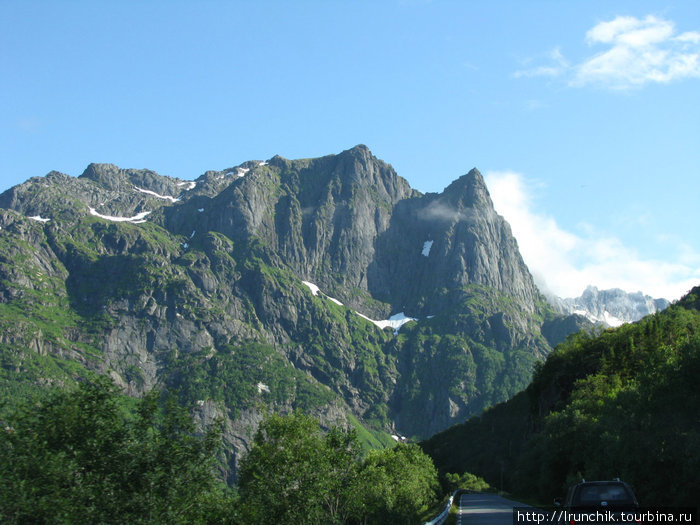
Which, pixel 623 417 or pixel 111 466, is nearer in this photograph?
pixel 111 466

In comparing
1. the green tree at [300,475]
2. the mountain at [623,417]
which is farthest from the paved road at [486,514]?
the green tree at [300,475]

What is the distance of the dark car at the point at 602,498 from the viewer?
22.2 metres

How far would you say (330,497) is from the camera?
169 ft

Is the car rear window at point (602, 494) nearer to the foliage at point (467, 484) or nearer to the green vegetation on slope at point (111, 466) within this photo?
the green vegetation on slope at point (111, 466)

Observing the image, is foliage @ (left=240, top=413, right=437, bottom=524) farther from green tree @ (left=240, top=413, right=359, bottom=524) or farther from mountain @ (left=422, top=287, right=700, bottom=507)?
mountain @ (left=422, top=287, right=700, bottom=507)

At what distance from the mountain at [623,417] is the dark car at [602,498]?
565 inches

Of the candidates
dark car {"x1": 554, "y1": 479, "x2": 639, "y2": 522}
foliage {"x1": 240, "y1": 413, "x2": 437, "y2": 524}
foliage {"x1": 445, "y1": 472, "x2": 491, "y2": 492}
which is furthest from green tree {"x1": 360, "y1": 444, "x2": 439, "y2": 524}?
dark car {"x1": 554, "y1": 479, "x2": 639, "y2": 522}

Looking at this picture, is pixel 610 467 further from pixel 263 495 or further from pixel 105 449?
pixel 105 449

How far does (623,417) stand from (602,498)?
1175 inches

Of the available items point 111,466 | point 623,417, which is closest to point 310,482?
point 111,466

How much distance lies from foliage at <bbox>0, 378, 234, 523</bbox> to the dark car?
16411mm

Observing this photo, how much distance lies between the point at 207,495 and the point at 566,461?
2291 inches

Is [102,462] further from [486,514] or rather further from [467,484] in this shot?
[467,484]

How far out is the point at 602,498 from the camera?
22.7m
